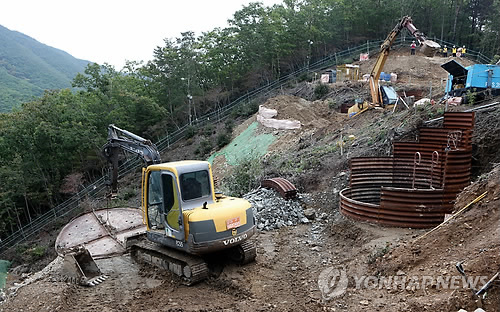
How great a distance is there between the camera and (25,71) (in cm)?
8725

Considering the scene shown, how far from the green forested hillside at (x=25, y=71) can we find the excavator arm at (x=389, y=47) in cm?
3061

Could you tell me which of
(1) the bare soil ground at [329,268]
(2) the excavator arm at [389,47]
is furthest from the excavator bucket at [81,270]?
(2) the excavator arm at [389,47]

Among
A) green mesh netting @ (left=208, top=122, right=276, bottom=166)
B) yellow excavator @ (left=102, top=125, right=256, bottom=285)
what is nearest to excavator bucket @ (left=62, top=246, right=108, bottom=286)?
yellow excavator @ (left=102, top=125, right=256, bottom=285)

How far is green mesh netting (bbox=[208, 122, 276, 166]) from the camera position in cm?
2252

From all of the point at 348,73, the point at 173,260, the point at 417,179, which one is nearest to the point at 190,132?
the point at 348,73

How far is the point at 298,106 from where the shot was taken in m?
25.4

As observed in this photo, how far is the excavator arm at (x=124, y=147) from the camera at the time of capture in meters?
9.00

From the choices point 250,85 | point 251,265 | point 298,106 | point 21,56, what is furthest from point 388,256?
point 21,56

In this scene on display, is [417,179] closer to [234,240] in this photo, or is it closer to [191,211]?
[234,240]

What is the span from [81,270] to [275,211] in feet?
17.9

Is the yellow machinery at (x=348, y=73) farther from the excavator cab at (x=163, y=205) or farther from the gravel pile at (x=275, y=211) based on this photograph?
the excavator cab at (x=163, y=205)

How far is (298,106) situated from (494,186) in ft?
64.3

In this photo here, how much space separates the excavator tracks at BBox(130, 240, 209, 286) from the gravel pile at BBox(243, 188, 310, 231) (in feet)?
10.6

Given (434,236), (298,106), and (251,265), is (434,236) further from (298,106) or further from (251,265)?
(298,106)
